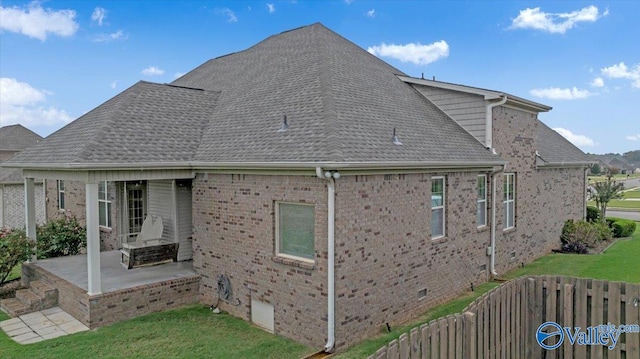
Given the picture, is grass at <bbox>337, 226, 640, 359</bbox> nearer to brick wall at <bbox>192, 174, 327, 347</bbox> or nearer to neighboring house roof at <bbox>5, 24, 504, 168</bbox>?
brick wall at <bbox>192, 174, 327, 347</bbox>

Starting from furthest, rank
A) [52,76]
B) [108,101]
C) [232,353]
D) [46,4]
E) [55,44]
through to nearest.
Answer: [52,76], [55,44], [46,4], [108,101], [232,353]

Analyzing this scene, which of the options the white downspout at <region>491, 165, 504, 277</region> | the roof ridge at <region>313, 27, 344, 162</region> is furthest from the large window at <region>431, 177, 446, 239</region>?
the roof ridge at <region>313, 27, 344, 162</region>

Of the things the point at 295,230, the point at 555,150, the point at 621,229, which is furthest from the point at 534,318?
the point at 621,229

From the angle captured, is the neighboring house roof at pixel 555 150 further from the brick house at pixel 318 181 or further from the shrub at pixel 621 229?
the shrub at pixel 621 229

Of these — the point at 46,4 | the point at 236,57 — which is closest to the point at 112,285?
the point at 236,57

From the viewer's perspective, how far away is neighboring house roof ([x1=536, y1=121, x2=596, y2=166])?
16225mm

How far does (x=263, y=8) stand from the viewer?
2058cm

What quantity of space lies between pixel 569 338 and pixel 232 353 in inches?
207

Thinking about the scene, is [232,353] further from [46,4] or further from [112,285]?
[46,4]

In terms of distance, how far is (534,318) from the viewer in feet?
21.2

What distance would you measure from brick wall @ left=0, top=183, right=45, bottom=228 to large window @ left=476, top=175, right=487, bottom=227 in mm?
19769

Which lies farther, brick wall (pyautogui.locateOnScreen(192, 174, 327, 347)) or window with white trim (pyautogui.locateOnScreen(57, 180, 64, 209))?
window with white trim (pyautogui.locateOnScreen(57, 180, 64, 209))

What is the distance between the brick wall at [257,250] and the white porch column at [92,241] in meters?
2.25

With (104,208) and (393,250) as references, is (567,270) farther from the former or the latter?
(104,208)
